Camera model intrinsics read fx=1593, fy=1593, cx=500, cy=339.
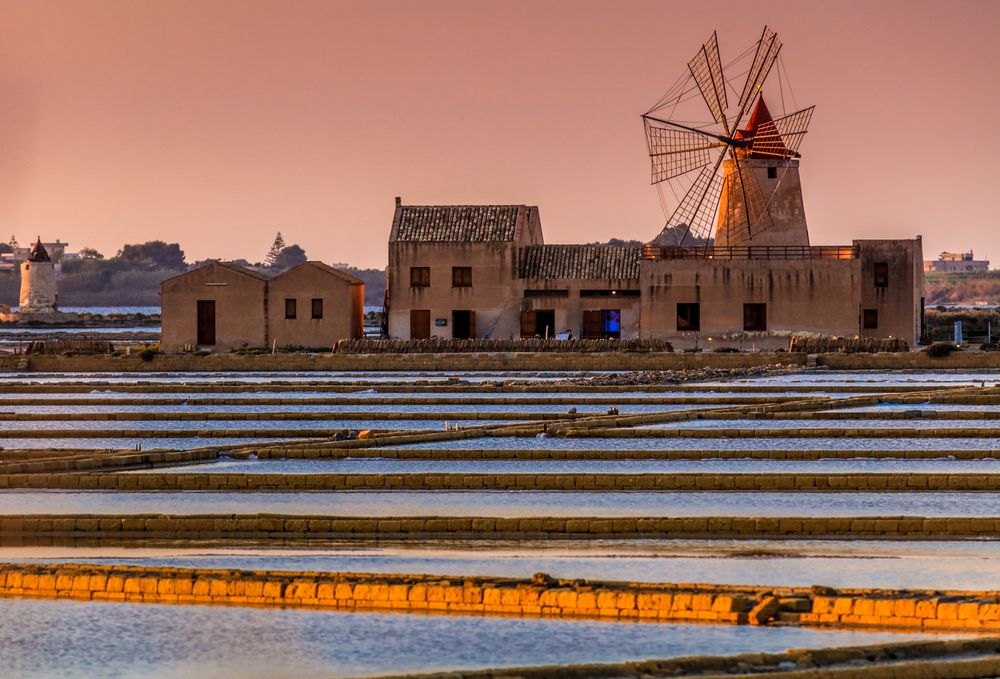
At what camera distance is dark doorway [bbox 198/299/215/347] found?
32.5m

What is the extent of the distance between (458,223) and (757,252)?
6.08 meters

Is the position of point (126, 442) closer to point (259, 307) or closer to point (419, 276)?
point (259, 307)

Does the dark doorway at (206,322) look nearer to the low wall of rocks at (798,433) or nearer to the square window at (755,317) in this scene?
the square window at (755,317)

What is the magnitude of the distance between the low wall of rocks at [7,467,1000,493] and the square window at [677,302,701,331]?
57.3 feet

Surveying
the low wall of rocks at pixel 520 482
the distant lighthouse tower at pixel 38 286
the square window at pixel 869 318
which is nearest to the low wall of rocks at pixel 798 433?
the low wall of rocks at pixel 520 482

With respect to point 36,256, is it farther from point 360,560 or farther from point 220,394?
point 360,560

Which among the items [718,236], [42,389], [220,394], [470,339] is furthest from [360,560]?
[718,236]

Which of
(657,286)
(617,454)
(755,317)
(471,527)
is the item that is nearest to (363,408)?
(617,454)

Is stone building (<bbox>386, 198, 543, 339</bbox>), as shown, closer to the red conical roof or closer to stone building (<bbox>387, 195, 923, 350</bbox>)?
stone building (<bbox>387, 195, 923, 350</bbox>)

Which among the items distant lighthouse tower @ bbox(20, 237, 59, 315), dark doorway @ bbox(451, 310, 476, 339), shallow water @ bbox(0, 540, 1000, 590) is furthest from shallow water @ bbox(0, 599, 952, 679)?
distant lighthouse tower @ bbox(20, 237, 59, 315)

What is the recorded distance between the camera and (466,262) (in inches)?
1252

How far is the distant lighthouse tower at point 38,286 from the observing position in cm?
7662

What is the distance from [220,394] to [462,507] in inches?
500

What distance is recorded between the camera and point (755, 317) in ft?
101
